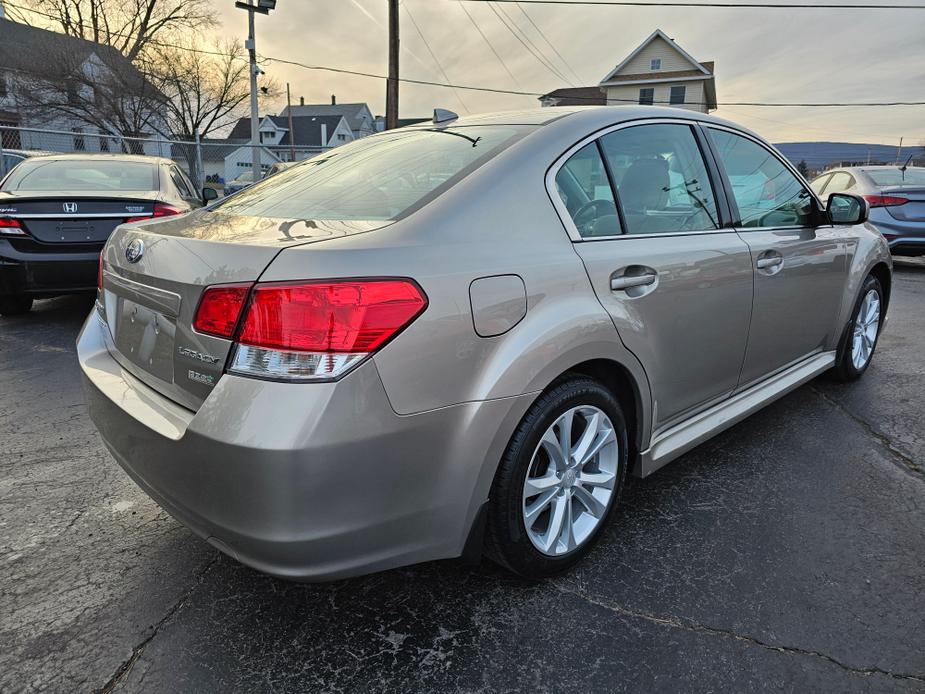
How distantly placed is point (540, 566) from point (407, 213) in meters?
1.22

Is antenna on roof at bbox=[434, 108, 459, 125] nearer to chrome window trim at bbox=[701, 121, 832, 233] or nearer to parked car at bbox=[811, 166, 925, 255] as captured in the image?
chrome window trim at bbox=[701, 121, 832, 233]

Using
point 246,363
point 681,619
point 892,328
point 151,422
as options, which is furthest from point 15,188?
point 892,328

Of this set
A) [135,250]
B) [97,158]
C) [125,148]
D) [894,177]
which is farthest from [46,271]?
[125,148]

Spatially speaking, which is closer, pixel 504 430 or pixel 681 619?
pixel 504 430

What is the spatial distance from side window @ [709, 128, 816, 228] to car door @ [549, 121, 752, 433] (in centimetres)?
22

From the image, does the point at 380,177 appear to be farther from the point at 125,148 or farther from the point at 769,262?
the point at 125,148

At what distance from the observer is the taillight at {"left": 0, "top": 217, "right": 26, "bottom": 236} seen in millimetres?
5105

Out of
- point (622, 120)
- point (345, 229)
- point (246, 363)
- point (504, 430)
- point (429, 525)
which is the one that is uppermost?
point (622, 120)

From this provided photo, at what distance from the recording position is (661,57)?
39.0m

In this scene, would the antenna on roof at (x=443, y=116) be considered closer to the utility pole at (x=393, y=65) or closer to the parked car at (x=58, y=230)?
the parked car at (x=58, y=230)

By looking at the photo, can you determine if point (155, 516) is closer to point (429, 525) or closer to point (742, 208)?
point (429, 525)

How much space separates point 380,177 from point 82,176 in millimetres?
4960

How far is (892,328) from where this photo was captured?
237 inches

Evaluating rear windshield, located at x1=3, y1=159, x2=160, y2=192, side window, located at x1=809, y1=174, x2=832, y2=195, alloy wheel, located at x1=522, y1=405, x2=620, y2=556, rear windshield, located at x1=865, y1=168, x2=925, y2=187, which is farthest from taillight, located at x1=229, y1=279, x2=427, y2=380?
side window, located at x1=809, y1=174, x2=832, y2=195
